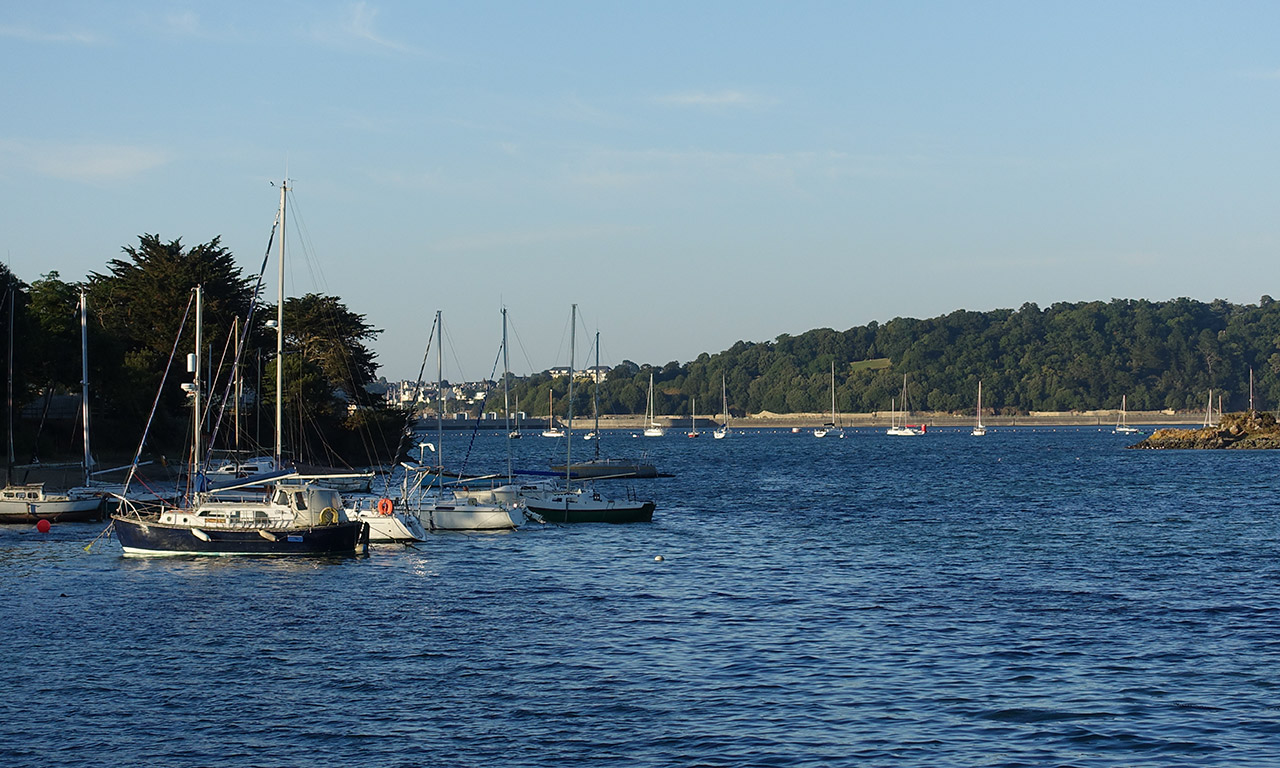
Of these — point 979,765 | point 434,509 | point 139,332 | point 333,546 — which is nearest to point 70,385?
point 139,332

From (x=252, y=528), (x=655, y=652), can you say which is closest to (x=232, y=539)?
(x=252, y=528)

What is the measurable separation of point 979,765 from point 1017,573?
25486 millimetres

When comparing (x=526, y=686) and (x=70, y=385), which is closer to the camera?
(x=526, y=686)

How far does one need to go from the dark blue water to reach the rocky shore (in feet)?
423

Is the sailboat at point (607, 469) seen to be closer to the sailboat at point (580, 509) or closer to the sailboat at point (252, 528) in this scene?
the sailboat at point (580, 509)

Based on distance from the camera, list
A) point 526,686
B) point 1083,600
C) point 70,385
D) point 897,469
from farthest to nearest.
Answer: point 897,469, point 70,385, point 1083,600, point 526,686

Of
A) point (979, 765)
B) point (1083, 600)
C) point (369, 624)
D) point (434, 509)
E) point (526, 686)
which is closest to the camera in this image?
point (979, 765)

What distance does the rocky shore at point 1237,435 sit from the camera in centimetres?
17462

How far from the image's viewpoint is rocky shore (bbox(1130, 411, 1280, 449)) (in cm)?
17462

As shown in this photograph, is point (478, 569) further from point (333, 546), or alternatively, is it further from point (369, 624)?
point (369, 624)

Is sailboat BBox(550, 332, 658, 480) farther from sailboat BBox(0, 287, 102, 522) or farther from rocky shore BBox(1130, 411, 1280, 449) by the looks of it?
rocky shore BBox(1130, 411, 1280, 449)

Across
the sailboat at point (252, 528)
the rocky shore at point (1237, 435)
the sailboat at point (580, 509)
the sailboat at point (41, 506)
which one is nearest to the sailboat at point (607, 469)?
the sailboat at point (580, 509)

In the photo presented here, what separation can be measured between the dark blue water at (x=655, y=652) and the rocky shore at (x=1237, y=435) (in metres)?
129

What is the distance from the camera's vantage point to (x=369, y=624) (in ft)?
114
